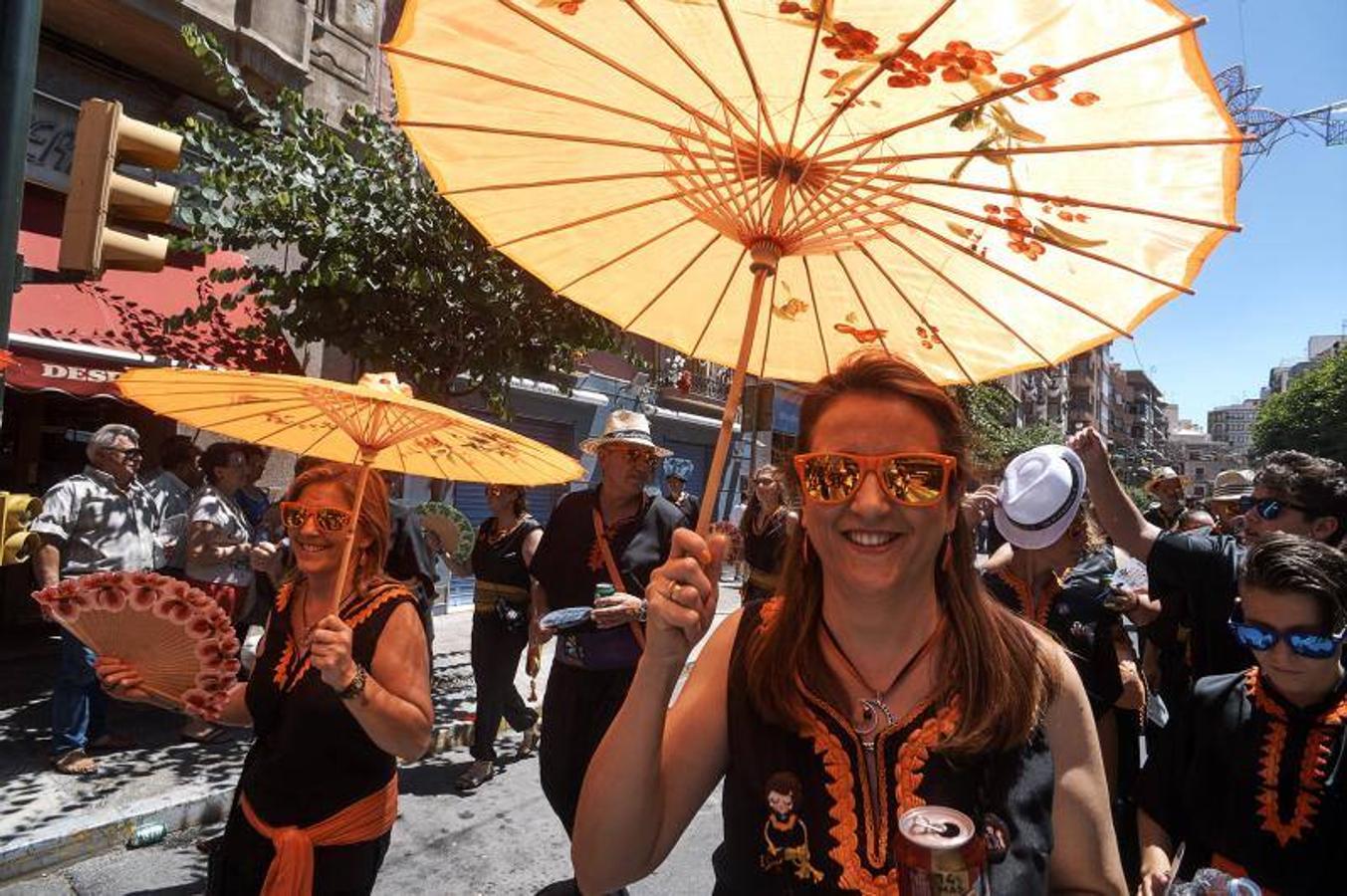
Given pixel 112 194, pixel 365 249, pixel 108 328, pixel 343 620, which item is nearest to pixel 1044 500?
pixel 343 620

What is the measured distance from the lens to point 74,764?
5145 mm

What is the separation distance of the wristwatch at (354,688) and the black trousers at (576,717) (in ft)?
5.28

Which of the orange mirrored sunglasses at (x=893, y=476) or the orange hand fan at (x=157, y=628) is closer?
the orange mirrored sunglasses at (x=893, y=476)

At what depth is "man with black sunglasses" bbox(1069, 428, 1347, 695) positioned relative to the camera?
3486 mm

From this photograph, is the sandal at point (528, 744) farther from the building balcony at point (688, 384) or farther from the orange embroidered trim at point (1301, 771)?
the building balcony at point (688, 384)

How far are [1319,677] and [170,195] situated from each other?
517 centimetres

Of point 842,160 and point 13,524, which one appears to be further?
point 13,524

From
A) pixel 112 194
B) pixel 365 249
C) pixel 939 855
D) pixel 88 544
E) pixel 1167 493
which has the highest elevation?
pixel 365 249

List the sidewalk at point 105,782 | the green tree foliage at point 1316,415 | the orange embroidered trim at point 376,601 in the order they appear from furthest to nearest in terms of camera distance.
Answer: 1. the green tree foliage at point 1316,415
2. the sidewalk at point 105,782
3. the orange embroidered trim at point 376,601

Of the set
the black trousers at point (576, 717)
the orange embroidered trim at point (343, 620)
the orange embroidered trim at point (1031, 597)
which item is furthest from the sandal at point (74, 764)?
the orange embroidered trim at point (1031, 597)

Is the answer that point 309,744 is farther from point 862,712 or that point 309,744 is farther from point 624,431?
point 624,431

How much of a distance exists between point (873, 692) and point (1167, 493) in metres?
9.62

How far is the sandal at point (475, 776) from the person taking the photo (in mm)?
5578

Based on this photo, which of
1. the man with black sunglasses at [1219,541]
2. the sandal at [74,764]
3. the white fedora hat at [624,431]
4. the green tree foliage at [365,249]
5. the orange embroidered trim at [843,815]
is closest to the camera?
the orange embroidered trim at [843,815]
